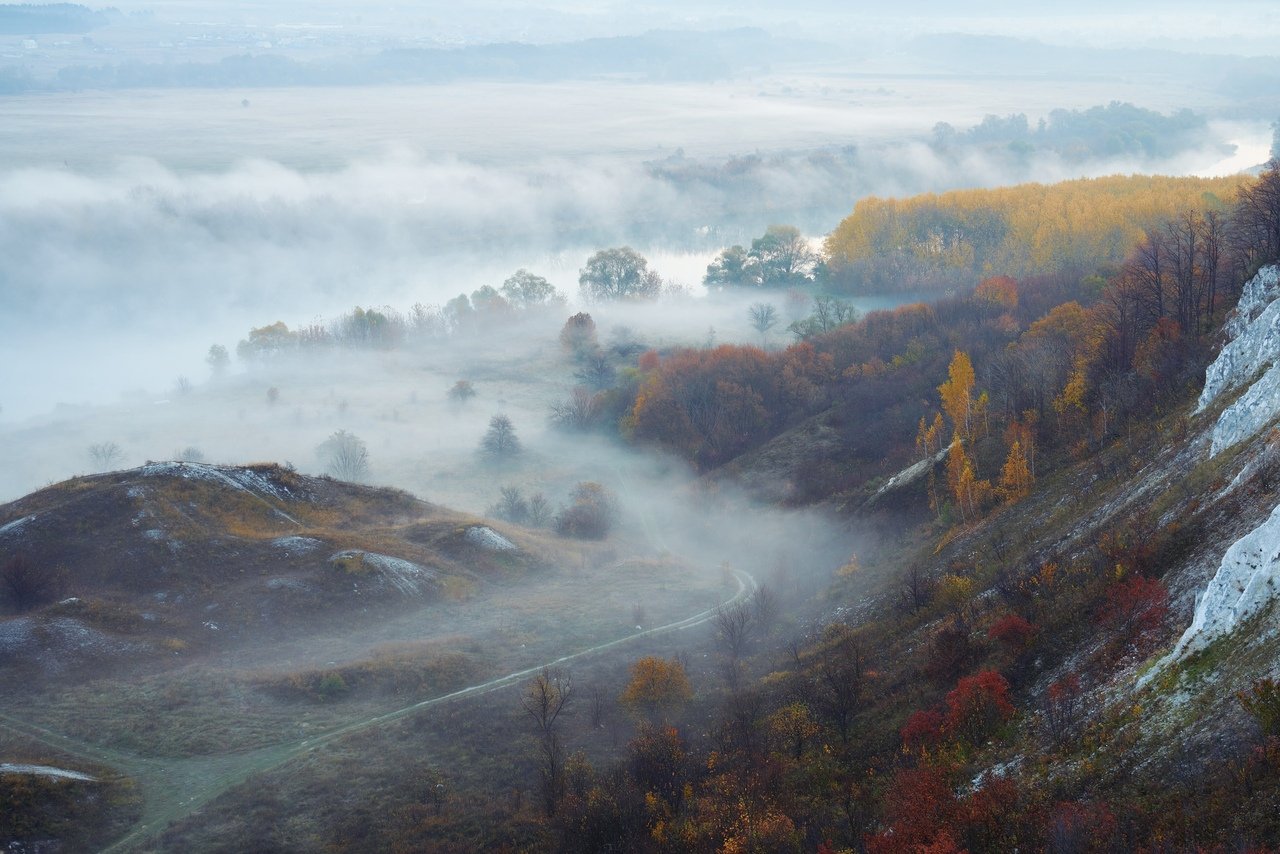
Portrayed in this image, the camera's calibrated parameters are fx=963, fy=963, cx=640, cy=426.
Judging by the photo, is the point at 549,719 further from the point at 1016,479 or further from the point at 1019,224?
the point at 1019,224

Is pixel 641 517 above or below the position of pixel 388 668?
below

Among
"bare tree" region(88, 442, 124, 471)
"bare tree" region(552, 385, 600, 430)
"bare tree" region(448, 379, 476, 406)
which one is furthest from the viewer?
"bare tree" region(448, 379, 476, 406)

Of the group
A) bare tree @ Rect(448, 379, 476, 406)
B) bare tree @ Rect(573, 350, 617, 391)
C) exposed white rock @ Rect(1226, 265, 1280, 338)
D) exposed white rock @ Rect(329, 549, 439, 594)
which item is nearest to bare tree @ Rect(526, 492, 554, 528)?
exposed white rock @ Rect(329, 549, 439, 594)

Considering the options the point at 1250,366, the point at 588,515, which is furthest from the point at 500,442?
the point at 1250,366

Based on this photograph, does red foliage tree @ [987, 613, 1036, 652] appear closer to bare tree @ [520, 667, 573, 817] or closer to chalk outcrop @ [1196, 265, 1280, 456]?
chalk outcrop @ [1196, 265, 1280, 456]

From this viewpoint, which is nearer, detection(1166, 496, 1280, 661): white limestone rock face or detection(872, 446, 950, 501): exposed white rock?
detection(1166, 496, 1280, 661): white limestone rock face

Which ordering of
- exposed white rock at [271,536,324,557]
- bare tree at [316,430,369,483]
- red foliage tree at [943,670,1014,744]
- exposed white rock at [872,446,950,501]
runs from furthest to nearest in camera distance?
bare tree at [316,430,369,483] < exposed white rock at [872,446,950,501] < exposed white rock at [271,536,324,557] < red foliage tree at [943,670,1014,744]

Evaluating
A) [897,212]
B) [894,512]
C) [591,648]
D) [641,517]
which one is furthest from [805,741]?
[897,212]

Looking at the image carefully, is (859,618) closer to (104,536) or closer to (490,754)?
(490,754)
